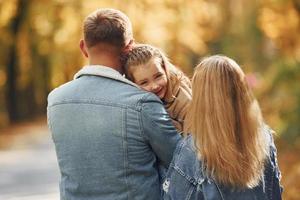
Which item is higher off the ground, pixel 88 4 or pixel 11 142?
pixel 88 4

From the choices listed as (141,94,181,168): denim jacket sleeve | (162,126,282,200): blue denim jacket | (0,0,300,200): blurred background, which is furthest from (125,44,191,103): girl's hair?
(0,0,300,200): blurred background

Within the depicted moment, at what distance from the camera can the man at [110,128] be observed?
279 cm

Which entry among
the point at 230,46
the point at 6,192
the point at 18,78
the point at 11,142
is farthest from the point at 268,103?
the point at 230,46

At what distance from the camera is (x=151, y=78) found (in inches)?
119

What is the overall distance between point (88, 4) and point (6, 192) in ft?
15.4

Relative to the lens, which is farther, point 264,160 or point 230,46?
point 230,46

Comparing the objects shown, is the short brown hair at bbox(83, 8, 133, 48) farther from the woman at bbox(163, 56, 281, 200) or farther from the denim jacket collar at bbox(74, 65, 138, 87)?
the woman at bbox(163, 56, 281, 200)

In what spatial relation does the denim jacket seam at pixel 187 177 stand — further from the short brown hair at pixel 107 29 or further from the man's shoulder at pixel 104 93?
the short brown hair at pixel 107 29

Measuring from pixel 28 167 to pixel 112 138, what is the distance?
28.6 feet

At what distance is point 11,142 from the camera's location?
582 inches

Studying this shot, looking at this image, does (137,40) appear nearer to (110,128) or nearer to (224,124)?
(110,128)

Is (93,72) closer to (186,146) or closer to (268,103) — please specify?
(186,146)

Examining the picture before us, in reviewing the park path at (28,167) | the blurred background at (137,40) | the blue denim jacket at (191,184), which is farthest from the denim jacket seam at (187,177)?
the park path at (28,167)

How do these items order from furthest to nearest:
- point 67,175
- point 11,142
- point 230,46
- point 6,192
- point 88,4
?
point 230,46
point 11,142
point 88,4
point 6,192
point 67,175
